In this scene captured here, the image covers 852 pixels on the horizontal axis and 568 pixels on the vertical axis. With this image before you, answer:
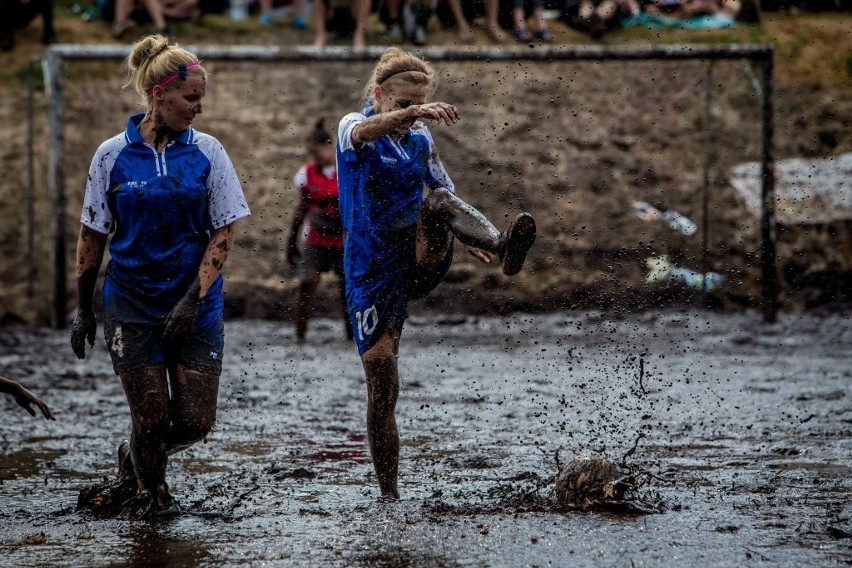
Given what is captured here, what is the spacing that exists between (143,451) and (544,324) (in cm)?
760

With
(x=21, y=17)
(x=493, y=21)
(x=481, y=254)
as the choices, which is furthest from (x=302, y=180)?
(x=481, y=254)

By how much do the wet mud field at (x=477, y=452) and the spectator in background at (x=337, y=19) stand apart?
10.7 ft

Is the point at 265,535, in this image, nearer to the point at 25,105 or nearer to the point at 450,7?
the point at 450,7

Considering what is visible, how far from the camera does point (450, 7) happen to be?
43.1ft

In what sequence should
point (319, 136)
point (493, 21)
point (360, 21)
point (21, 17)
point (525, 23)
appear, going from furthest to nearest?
point (21, 17)
point (360, 21)
point (525, 23)
point (493, 21)
point (319, 136)

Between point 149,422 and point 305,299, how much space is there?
20.8 feet

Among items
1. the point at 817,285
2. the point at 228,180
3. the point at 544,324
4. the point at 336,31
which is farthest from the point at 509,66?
the point at 228,180

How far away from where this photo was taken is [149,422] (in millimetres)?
5312

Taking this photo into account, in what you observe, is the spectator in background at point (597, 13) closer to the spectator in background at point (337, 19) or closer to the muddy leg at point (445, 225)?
the spectator in background at point (337, 19)

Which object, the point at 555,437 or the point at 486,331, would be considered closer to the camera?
the point at 555,437

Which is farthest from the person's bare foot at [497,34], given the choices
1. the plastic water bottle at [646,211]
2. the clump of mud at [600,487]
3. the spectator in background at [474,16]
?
the clump of mud at [600,487]

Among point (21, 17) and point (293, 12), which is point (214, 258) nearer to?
point (21, 17)

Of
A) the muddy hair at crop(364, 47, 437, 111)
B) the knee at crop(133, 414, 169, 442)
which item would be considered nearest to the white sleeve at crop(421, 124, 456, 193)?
the muddy hair at crop(364, 47, 437, 111)

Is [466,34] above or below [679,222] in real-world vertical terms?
above
